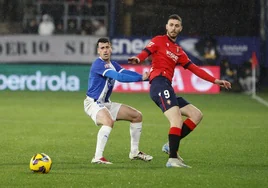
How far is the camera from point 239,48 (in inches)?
1257

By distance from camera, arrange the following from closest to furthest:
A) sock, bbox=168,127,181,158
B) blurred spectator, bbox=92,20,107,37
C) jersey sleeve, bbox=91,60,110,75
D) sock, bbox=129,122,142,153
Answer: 1. sock, bbox=168,127,181,158
2. jersey sleeve, bbox=91,60,110,75
3. sock, bbox=129,122,142,153
4. blurred spectator, bbox=92,20,107,37

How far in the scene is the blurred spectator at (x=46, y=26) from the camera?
32500mm

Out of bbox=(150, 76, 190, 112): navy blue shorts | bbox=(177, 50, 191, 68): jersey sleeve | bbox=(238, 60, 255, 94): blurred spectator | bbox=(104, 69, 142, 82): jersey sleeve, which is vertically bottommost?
bbox=(238, 60, 255, 94): blurred spectator

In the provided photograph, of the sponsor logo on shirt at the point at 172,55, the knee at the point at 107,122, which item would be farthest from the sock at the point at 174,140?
the sponsor logo on shirt at the point at 172,55

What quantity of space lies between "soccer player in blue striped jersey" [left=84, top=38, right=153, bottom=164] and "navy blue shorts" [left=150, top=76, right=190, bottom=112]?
0.34 metres

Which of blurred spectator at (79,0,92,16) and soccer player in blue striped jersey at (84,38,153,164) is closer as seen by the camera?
soccer player in blue striped jersey at (84,38,153,164)

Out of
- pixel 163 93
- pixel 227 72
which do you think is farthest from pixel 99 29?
pixel 163 93

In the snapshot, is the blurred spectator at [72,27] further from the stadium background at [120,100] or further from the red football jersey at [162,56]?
the red football jersey at [162,56]

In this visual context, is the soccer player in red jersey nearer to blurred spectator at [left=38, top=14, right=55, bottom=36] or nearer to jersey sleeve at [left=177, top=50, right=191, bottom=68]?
jersey sleeve at [left=177, top=50, right=191, bottom=68]

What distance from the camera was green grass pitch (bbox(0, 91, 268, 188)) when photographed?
10.8 m

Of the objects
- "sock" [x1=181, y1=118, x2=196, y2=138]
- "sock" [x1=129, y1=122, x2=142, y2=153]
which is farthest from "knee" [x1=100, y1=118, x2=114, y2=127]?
"sock" [x1=181, y1=118, x2=196, y2=138]

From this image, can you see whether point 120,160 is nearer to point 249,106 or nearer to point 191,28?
point 249,106

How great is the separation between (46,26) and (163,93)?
20.7 metres

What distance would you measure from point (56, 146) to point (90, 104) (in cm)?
221
